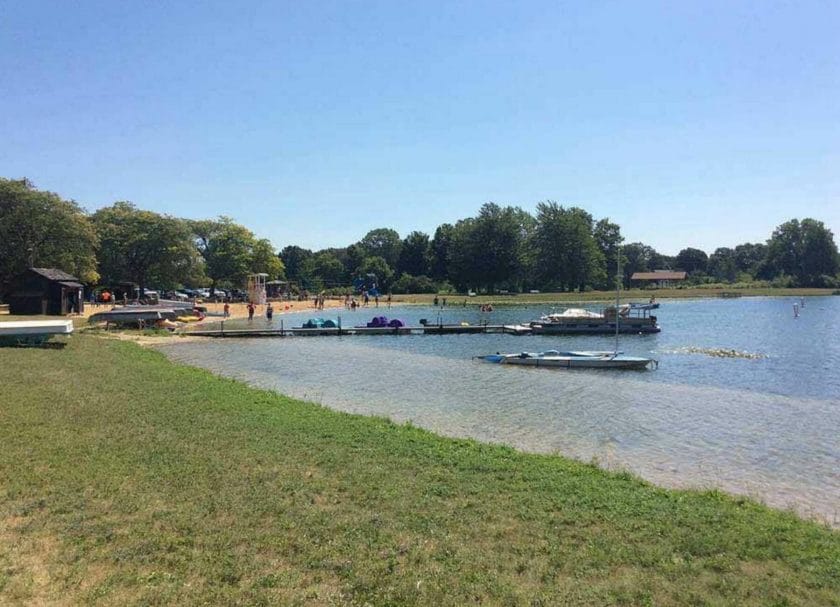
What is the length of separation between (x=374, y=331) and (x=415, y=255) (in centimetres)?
10373

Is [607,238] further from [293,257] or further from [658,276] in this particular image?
[293,257]

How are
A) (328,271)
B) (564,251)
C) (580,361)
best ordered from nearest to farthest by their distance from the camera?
(580,361)
(564,251)
(328,271)

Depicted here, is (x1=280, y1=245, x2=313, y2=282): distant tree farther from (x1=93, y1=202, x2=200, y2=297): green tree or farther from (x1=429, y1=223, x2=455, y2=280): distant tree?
(x1=93, y1=202, x2=200, y2=297): green tree

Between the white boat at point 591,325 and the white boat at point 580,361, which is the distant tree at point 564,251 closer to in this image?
the white boat at point 591,325

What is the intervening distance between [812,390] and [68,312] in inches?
2003

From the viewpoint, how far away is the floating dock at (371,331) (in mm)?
49406

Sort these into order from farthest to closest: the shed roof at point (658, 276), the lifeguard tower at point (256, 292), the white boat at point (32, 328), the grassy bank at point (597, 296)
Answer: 1. the shed roof at point (658, 276)
2. the grassy bank at point (597, 296)
3. the lifeguard tower at point (256, 292)
4. the white boat at point (32, 328)

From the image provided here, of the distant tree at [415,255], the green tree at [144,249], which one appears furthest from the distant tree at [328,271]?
the green tree at [144,249]

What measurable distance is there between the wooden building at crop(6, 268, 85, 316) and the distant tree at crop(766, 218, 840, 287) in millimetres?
158009

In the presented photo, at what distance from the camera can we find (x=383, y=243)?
7323 inches

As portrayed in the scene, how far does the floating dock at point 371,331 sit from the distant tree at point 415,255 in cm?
9839

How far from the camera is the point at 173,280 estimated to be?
82438 mm

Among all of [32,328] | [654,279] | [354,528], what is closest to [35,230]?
[32,328]

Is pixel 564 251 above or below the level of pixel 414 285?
above
